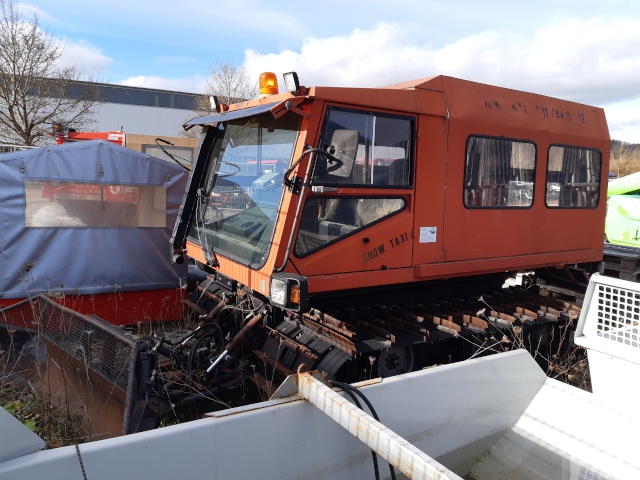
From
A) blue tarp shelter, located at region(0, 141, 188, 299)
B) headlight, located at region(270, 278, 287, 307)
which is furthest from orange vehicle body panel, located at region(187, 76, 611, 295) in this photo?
blue tarp shelter, located at region(0, 141, 188, 299)

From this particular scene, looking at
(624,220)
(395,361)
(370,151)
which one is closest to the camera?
(370,151)

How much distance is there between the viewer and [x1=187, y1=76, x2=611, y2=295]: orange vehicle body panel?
3850 mm

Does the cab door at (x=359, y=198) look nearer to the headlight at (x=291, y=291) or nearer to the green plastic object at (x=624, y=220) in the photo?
the headlight at (x=291, y=291)

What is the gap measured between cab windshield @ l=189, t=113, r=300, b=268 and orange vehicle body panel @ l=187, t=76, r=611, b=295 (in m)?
0.17

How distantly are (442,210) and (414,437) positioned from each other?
6.68 ft

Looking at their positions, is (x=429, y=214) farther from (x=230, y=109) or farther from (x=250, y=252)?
(x=230, y=109)

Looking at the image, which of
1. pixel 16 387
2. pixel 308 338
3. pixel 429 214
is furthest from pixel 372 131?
pixel 16 387

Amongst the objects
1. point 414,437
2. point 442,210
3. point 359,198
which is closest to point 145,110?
point 442,210

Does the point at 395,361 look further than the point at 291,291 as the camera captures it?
Yes

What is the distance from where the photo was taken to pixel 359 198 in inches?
157

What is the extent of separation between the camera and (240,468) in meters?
2.40

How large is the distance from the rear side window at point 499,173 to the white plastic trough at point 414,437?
54.8 inches

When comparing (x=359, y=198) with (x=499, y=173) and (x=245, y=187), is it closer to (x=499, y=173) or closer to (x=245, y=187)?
(x=245, y=187)

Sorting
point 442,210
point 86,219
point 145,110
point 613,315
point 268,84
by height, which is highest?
point 145,110
